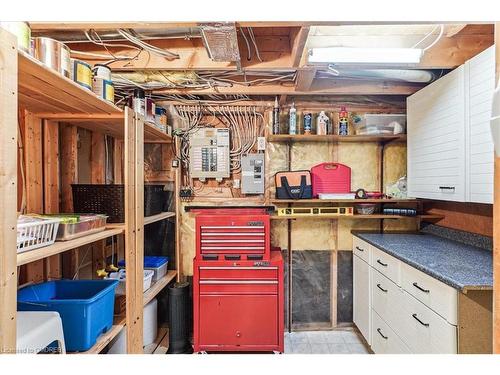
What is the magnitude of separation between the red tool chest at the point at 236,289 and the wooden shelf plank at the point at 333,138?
2.62 feet

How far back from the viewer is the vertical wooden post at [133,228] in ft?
5.50

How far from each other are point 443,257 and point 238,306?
153cm

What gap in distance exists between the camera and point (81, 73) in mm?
1312

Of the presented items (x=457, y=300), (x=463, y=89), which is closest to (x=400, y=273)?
(x=457, y=300)

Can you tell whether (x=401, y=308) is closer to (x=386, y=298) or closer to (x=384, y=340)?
A: (x=386, y=298)

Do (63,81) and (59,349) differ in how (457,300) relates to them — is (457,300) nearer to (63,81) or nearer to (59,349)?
(59,349)

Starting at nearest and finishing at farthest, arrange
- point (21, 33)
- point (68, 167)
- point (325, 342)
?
point (21, 33), point (68, 167), point (325, 342)

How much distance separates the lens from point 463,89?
1756 mm

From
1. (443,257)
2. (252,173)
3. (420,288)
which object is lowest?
(420,288)

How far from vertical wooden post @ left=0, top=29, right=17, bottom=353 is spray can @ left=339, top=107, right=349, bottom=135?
239cm

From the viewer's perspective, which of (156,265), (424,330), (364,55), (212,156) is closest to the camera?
(424,330)

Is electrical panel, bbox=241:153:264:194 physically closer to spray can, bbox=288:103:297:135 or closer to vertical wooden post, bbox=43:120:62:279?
spray can, bbox=288:103:297:135

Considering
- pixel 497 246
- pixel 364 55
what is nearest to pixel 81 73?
pixel 364 55

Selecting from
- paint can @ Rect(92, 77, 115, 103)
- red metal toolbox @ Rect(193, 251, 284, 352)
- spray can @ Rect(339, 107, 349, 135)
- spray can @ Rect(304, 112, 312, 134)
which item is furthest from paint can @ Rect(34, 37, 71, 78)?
spray can @ Rect(339, 107, 349, 135)
